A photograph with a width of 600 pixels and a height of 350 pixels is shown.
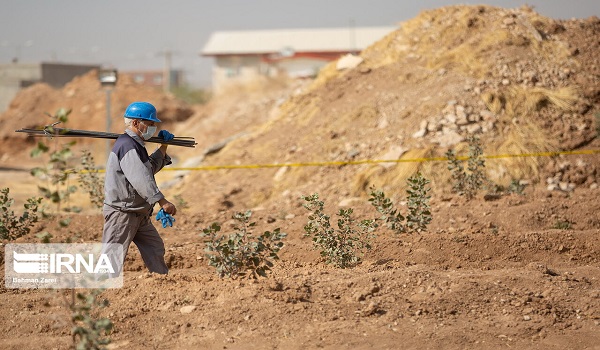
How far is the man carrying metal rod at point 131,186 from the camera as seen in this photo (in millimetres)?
5840

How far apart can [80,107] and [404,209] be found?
20.9 meters

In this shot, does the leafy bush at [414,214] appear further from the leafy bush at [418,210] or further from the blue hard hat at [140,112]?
the blue hard hat at [140,112]

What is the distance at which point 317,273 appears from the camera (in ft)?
21.2

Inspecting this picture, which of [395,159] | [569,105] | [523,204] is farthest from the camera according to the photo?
[569,105]

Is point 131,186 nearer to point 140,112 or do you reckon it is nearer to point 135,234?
point 135,234

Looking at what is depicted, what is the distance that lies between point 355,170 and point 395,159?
654 millimetres

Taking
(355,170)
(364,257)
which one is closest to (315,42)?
(355,170)

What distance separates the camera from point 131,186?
6004 mm

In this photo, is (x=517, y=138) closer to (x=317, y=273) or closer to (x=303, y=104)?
(x=303, y=104)

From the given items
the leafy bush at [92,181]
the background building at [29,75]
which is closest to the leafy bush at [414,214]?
the leafy bush at [92,181]

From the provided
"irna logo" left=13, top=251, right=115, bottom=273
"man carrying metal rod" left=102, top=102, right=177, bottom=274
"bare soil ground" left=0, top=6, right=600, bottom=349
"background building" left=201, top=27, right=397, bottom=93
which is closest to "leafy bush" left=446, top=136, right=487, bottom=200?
"bare soil ground" left=0, top=6, right=600, bottom=349

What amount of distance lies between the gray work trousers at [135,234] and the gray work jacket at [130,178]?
0.21 ft

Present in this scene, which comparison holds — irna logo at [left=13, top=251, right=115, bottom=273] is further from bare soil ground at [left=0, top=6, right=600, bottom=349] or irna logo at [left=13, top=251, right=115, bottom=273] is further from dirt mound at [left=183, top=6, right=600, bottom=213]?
dirt mound at [left=183, top=6, right=600, bottom=213]

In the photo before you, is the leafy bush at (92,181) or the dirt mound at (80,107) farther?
the dirt mound at (80,107)
